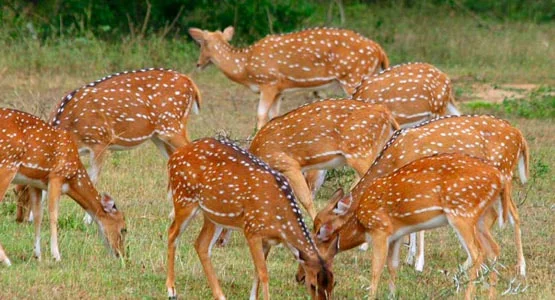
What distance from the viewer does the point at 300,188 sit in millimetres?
10562

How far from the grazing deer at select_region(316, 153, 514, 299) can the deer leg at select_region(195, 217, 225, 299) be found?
730 millimetres

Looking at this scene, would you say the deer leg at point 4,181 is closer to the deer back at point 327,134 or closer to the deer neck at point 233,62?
the deer back at point 327,134

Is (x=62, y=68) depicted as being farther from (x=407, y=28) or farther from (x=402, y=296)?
(x=402, y=296)

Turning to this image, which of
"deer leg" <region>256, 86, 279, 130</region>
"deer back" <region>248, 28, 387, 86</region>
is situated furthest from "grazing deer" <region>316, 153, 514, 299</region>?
"deer leg" <region>256, 86, 279, 130</region>

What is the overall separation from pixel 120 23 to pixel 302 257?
12490mm

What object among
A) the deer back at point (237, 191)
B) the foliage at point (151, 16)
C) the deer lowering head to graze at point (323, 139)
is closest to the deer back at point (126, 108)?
the deer lowering head to graze at point (323, 139)

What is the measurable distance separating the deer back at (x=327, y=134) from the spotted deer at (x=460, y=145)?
0.65m

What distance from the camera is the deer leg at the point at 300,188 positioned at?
10.5 m

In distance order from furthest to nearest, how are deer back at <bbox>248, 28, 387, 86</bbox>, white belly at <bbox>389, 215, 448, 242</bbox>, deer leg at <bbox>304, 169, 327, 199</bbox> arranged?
deer back at <bbox>248, 28, 387, 86</bbox> < deer leg at <bbox>304, 169, 327, 199</bbox> < white belly at <bbox>389, 215, 448, 242</bbox>

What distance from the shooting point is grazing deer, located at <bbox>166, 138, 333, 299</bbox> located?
8328 millimetres

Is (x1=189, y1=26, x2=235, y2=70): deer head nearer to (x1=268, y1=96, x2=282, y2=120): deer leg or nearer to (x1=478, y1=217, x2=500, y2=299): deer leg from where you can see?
(x1=268, y1=96, x2=282, y2=120): deer leg

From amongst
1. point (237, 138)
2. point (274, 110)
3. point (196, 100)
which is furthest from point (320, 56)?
point (196, 100)

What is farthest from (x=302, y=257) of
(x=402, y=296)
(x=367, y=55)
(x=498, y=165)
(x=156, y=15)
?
(x=156, y=15)

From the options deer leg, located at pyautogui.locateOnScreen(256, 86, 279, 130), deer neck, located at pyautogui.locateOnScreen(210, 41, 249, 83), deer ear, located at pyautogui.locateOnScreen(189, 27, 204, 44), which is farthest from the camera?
deer ear, located at pyautogui.locateOnScreen(189, 27, 204, 44)
